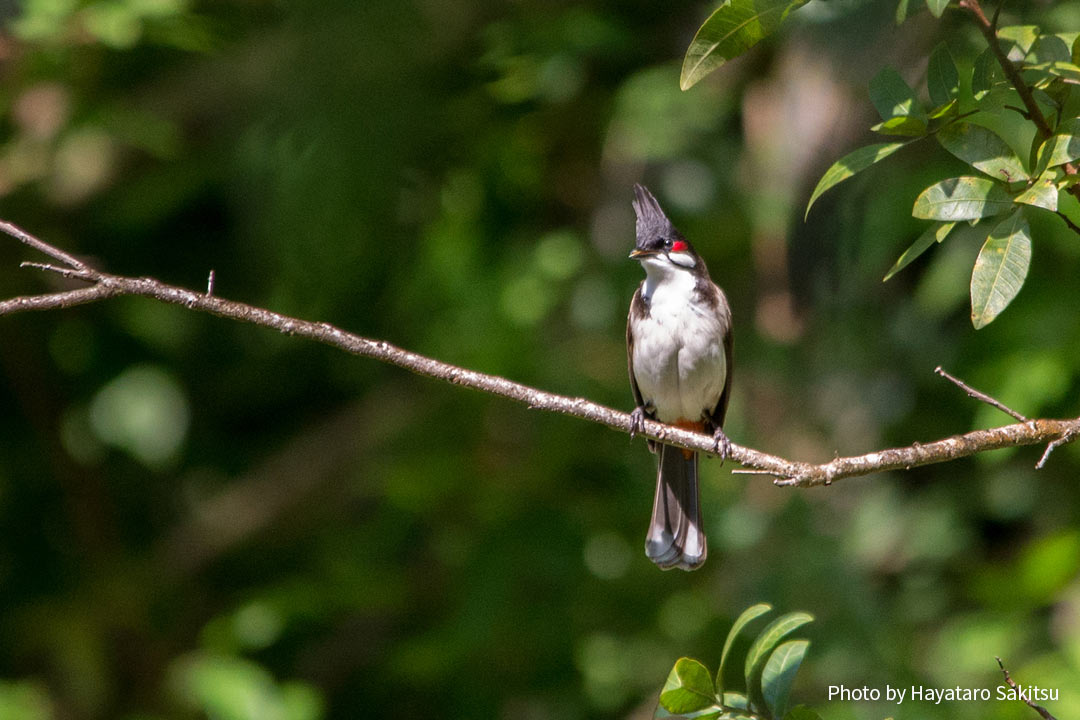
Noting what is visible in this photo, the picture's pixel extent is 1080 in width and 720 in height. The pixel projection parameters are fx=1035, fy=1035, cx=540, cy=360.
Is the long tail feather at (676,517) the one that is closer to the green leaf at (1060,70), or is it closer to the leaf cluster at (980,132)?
the leaf cluster at (980,132)

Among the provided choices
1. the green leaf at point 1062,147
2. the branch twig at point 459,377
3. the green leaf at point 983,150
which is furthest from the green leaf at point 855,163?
the branch twig at point 459,377

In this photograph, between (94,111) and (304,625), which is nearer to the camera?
(94,111)

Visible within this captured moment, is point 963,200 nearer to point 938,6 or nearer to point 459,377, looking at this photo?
point 938,6

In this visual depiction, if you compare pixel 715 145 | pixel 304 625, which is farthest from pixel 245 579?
pixel 715 145

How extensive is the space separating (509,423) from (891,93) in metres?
3.21


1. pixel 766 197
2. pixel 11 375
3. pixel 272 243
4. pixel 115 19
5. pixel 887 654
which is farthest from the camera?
pixel 11 375

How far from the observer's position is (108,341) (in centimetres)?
462

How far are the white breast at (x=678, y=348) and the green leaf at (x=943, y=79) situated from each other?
6.38 feet

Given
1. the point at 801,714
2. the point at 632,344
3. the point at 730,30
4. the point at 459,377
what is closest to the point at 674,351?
the point at 632,344

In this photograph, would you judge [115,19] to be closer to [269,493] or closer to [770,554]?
[269,493]

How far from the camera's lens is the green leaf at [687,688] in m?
1.80

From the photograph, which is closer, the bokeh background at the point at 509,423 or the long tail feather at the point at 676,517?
the long tail feather at the point at 676,517

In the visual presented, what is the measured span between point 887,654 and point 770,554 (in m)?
0.53

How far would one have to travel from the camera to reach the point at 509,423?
15.6 ft
